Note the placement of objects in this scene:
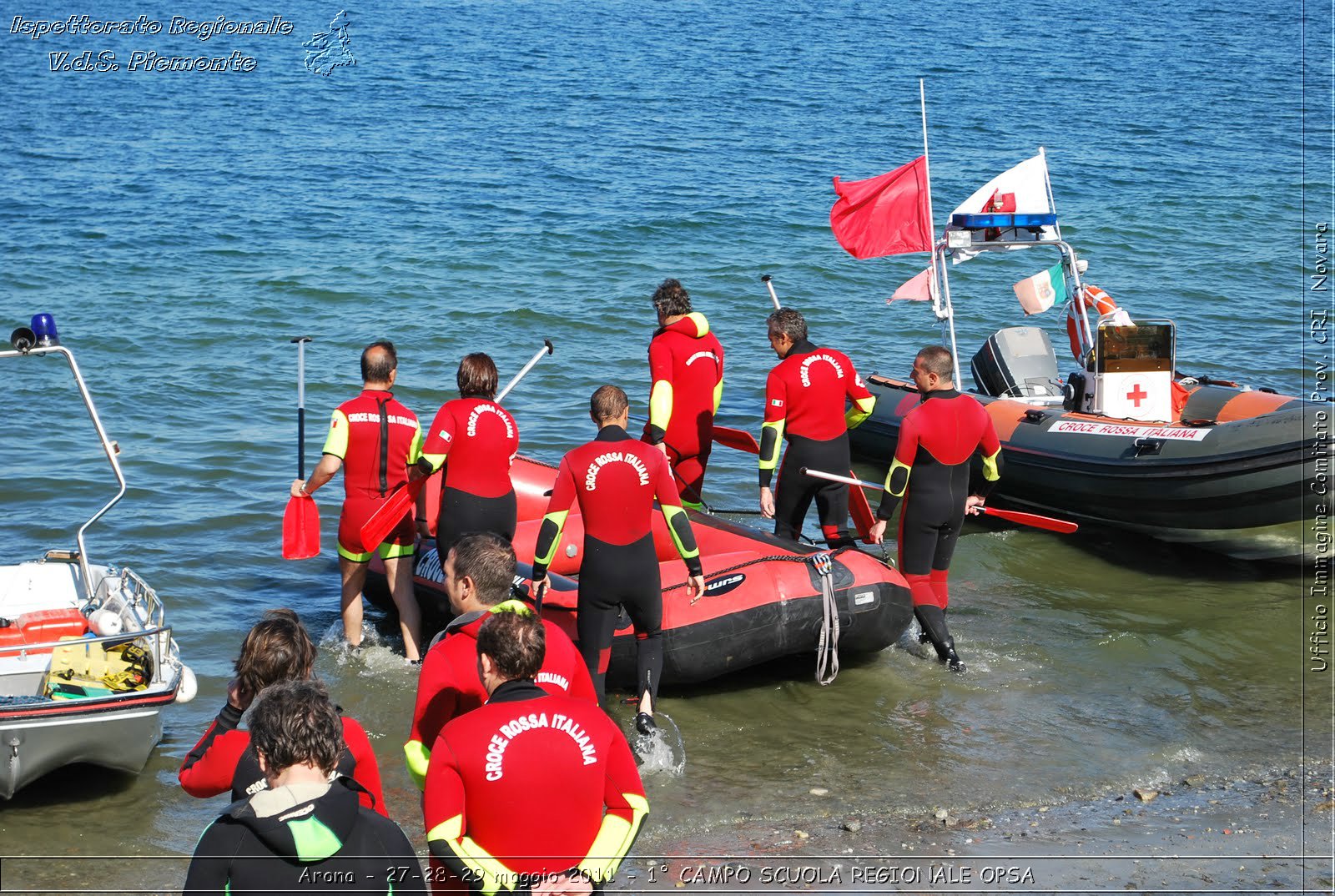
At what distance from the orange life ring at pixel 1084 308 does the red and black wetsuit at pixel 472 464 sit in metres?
4.90

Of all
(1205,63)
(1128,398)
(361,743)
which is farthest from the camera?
(1205,63)

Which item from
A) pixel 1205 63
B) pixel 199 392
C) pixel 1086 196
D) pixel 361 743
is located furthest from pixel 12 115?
pixel 1205 63

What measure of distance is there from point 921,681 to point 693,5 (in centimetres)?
3446

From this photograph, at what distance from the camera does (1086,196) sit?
20141mm

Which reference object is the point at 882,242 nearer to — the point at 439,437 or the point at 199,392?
the point at 439,437

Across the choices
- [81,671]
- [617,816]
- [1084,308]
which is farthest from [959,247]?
[617,816]

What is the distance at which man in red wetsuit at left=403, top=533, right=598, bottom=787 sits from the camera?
3307 mm

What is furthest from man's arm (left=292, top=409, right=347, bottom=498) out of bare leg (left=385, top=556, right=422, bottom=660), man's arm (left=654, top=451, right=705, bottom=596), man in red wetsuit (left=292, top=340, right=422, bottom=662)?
man's arm (left=654, top=451, right=705, bottom=596)

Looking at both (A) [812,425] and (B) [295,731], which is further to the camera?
(A) [812,425]

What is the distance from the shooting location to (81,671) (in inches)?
198

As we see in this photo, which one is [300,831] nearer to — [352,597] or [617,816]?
[617,816]

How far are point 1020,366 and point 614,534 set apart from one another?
531 centimetres

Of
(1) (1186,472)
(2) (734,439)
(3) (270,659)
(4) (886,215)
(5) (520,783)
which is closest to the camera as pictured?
(5) (520,783)

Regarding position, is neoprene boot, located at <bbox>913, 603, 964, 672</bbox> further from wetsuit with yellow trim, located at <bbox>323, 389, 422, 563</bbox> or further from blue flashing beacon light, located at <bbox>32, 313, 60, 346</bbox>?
blue flashing beacon light, located at <bbox>32, 313, 60, 346</bbox>
